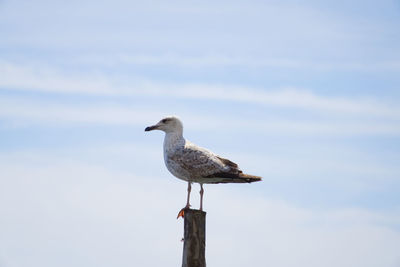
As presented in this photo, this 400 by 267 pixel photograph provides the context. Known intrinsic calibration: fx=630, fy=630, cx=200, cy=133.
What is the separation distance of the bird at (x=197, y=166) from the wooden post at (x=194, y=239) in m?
2.03

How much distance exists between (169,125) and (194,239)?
13.2 ft

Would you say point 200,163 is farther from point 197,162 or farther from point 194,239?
point 194,239

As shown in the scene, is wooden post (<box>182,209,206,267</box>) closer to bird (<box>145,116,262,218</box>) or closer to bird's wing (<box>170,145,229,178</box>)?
bird (<box>145,116,262,218</box>)

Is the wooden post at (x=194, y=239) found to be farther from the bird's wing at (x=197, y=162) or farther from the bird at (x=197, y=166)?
the bird's wing at (x=197, y=162)

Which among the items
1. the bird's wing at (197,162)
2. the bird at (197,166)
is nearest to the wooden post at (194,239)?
the bird at (197,166)

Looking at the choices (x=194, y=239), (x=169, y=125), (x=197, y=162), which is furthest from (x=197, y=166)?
(x=194, y=239)

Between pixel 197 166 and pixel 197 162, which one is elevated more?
pixel 197 162

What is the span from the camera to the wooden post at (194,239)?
1280cm

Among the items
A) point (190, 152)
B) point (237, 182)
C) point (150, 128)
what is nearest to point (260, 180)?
point (237, 182)

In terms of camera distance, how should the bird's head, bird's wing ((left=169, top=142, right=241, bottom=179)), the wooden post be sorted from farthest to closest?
the bird's head, bird's wing ((left=169, top=142, right=241, bottom=179)), the wooden post

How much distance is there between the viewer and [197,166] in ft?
50.6

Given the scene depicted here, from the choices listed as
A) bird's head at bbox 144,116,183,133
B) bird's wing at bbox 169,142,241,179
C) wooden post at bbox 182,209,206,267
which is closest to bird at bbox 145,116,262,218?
bird's wing at bbox 169,142,241,179

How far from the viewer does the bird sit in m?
15.4

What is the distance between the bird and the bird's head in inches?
4.8
